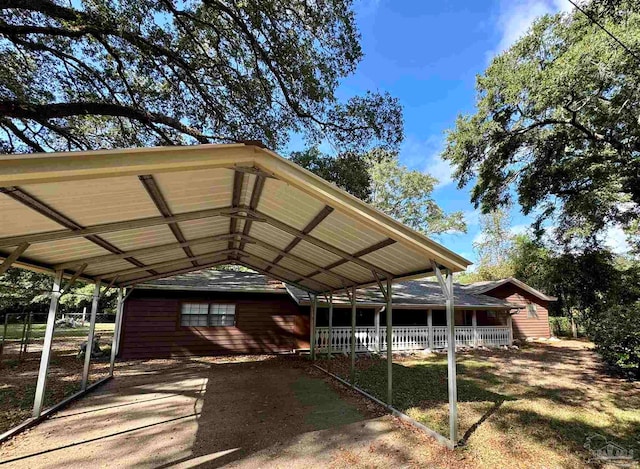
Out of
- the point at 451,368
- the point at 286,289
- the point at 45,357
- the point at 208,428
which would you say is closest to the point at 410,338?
the point at 286,289

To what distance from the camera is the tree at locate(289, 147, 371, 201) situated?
34.9 feet

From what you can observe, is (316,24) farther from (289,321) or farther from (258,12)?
(289,321)

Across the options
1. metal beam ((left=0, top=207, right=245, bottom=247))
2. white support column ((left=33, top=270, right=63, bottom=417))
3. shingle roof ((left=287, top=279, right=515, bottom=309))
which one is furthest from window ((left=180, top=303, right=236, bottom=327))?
metal beam ((left=0, top=207, right=245, bottom=247))

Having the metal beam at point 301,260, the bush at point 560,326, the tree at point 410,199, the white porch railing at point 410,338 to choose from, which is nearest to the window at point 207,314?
the white porch railing at point 410,338

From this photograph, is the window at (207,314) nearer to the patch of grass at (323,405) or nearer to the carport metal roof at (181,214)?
the carport metal roof at (181,214)

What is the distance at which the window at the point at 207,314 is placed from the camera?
12.3m

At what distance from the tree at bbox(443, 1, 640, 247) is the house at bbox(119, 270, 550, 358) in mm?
5560

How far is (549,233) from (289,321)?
13.0 meters

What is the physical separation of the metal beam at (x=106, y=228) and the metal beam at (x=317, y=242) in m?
0.67

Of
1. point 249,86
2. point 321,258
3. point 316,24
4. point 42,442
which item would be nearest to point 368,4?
point 316,24

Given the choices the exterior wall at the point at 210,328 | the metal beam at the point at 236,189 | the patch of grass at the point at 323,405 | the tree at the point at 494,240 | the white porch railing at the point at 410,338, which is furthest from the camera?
the tree at the point at 494,240

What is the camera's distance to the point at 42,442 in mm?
4648

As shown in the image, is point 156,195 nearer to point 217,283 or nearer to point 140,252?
point 140,252

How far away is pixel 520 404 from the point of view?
662 centimetres
